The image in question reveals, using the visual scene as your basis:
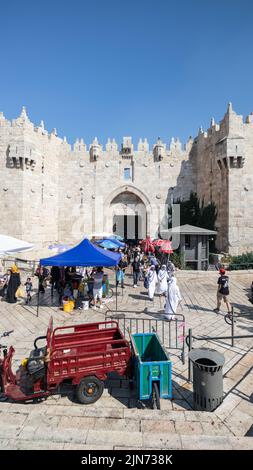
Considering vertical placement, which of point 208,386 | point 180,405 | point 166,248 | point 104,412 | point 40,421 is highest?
point 166,248

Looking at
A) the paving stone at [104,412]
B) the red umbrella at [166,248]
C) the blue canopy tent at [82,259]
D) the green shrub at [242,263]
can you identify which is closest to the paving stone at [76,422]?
the paving stone at [104,412]

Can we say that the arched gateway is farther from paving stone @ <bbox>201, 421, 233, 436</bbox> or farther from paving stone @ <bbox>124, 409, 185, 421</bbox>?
paving stone @ <bbox>201, 421, 233, 436</bbox>

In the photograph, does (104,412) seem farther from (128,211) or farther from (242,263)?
(128,211)

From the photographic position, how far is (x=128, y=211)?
23.6m

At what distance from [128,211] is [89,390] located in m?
20.4

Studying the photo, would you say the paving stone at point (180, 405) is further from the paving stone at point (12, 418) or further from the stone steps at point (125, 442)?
the paving stone at point (12, 418)

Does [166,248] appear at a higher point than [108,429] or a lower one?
higher

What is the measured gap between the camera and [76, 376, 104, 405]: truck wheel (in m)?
3.78

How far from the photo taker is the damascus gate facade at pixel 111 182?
17.0m

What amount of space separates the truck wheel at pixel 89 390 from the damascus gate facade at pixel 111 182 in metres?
15.1

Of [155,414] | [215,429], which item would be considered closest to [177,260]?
[155,414]

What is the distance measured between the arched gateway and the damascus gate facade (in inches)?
3.7
